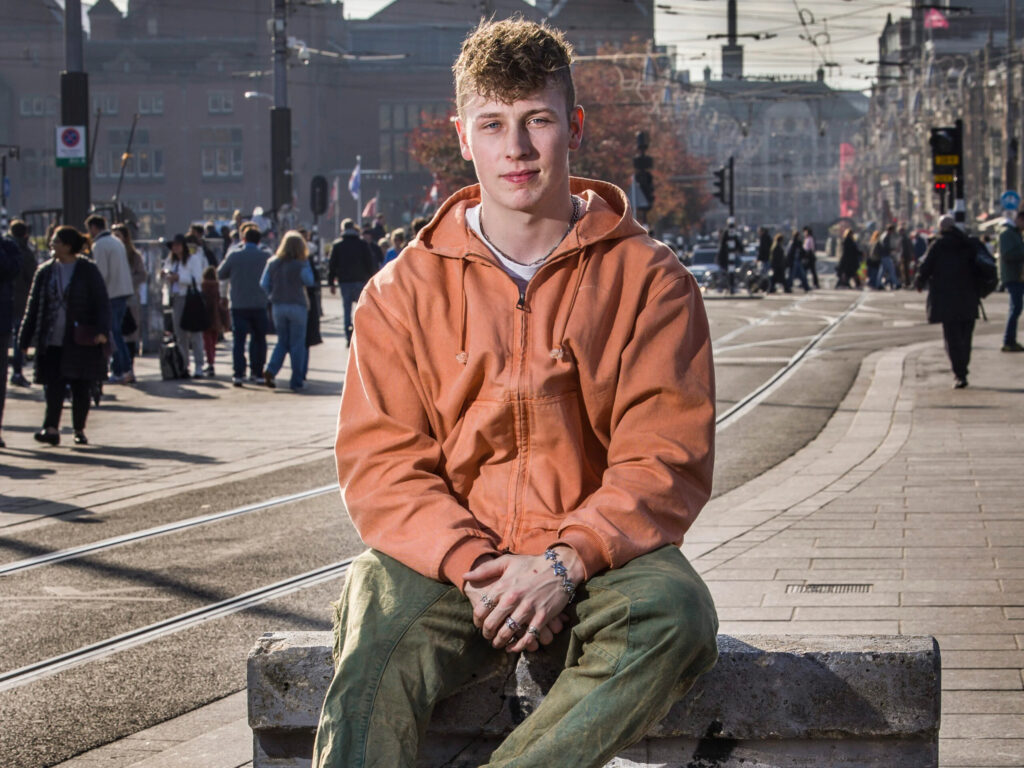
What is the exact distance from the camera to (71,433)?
13.7 metres

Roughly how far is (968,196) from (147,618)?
308ft

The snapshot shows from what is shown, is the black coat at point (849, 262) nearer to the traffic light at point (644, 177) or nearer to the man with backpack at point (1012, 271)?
the traffic light at point (644, 177)

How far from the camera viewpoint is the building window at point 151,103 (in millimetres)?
102438

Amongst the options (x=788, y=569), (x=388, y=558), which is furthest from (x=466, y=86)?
(x=788, y=569)

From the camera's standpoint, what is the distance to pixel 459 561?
3.17 meters

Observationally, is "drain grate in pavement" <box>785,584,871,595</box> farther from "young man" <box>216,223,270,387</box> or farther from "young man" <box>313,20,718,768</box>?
"young man" <box>216,223,270,387</box>

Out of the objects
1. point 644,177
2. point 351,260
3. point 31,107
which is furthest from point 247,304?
point 31,107

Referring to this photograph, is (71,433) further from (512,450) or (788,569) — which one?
(512,450)

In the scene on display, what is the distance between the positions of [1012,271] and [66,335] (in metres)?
12.1

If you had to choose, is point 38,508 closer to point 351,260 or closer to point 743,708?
point 743,708

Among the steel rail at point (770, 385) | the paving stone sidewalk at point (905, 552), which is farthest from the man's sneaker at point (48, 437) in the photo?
the paving stone sidewalk at point (905, 552)

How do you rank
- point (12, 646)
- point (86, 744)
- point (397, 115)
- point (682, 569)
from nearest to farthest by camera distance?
point (682, 569)
point (86, 744)
point (12, 646)
point (397, 115)

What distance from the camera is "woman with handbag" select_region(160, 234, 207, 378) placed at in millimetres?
19109

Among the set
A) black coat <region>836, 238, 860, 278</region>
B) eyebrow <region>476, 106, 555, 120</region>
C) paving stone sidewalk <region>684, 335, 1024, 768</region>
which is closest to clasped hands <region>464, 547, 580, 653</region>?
eyebrow <region>476, 106, 555, 120</region>
